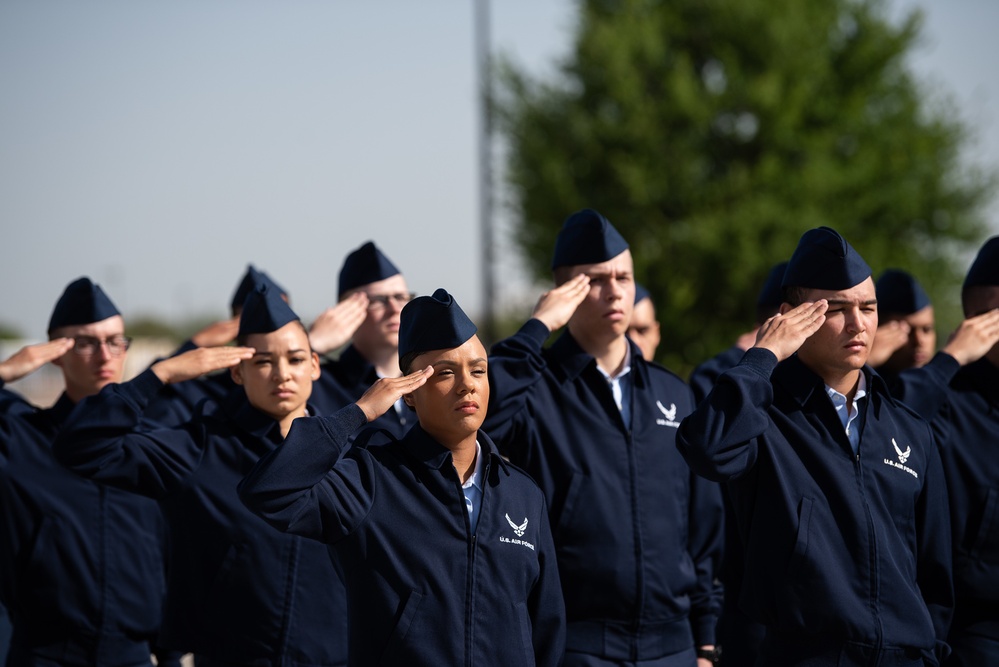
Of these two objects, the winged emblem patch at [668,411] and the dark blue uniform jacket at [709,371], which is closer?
the winged emblem patch at [668,411]

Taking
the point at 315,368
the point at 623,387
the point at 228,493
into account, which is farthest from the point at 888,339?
the point at 228,493

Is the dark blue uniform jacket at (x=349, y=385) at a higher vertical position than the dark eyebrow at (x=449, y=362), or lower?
lower

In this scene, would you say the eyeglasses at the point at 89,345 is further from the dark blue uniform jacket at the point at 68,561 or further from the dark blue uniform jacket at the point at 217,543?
the dark blue uniform jacket at the point at 217,543

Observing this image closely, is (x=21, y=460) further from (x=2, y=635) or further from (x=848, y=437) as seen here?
(x=848, y=437)

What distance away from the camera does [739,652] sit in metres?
5.24

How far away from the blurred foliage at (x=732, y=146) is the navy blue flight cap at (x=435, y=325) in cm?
1839

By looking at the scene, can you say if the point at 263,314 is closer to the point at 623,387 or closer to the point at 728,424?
the point at 623,387

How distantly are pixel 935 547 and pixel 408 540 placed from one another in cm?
203

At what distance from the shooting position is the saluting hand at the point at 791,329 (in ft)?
13.4

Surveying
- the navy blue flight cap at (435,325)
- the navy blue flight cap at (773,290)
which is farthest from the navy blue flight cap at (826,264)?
the navy blue flight cap at (773,290)

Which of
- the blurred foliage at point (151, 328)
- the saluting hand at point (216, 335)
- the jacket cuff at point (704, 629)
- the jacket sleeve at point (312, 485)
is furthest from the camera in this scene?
the blurred foliage at point (151, 328)

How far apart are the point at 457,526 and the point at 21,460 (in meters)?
2.67

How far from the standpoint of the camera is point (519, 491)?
409cm

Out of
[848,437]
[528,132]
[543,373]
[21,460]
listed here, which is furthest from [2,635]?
[528,132]
